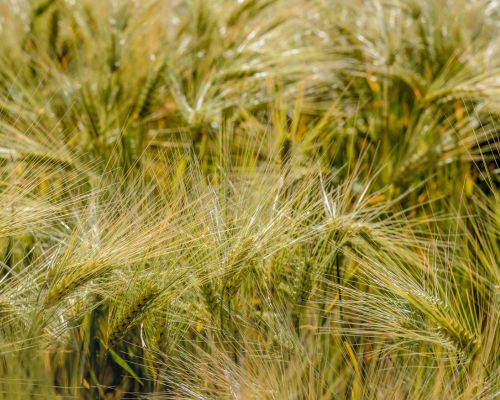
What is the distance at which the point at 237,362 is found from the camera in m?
0.98

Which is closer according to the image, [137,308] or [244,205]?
[137,308]

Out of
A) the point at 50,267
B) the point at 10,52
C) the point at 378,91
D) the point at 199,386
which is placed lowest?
the point at 199,386

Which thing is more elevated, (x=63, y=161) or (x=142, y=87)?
(x=142, y=87)

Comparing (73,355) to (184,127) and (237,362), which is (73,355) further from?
(184,127)

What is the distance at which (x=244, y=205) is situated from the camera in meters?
1.05

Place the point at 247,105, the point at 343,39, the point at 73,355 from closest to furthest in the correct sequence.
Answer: the point at 73,355 < the point at 247,105 < the point at 343,39

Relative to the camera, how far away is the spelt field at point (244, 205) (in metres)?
0.93

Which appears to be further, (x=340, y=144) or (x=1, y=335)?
(x=340, y=144)

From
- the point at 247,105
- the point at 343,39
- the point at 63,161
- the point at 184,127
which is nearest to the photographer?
the point at 63,161

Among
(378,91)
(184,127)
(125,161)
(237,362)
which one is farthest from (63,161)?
(378,91)

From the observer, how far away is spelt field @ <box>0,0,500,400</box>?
930 millimetres

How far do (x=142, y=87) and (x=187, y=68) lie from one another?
15cm

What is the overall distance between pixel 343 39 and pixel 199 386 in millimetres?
957

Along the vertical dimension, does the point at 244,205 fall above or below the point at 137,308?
above
